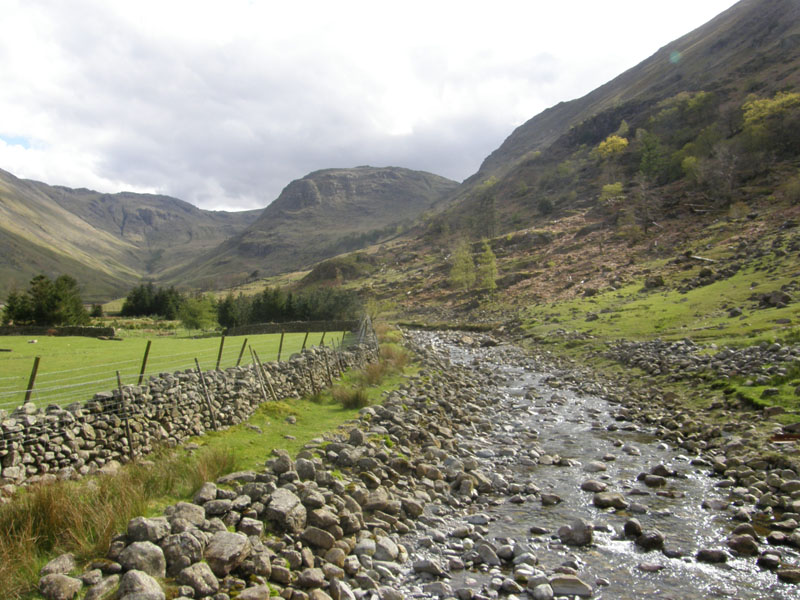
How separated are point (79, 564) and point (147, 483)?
2.64m

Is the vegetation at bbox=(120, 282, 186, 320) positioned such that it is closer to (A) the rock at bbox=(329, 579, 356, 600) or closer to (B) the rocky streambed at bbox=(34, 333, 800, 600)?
(B) the rocky streambed at bbox=(34, 333, 800, 600)

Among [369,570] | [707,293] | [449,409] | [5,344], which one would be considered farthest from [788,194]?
[5,344]

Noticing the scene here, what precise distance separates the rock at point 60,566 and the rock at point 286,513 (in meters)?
2.99

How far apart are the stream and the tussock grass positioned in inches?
191

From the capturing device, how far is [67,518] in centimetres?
664

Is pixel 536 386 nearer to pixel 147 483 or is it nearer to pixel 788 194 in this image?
pixel 147 483

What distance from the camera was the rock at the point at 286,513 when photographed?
809 cm

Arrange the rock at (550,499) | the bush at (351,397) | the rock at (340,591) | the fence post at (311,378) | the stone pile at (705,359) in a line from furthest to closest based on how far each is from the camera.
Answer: the fence post at (311,378) < the bush at (351,397) < the stone pile at (705,359) < the rock at (550,499) < the rock at (340,591)

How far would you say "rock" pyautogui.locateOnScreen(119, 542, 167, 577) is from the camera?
19.3 ft

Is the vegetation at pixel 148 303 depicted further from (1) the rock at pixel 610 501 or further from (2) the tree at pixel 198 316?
(1) the rock at pixel 610 501

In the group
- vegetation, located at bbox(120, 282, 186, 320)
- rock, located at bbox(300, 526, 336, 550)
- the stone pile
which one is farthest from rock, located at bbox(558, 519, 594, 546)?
vegetation, located at bbox(120, 282, 186, 320)

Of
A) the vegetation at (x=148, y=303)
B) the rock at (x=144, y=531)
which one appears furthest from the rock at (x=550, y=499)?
the vegetation at (x=148, y=303)

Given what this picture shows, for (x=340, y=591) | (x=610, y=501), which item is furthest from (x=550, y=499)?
(x=340, y=591)

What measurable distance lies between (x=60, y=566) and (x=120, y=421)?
6.35 m
